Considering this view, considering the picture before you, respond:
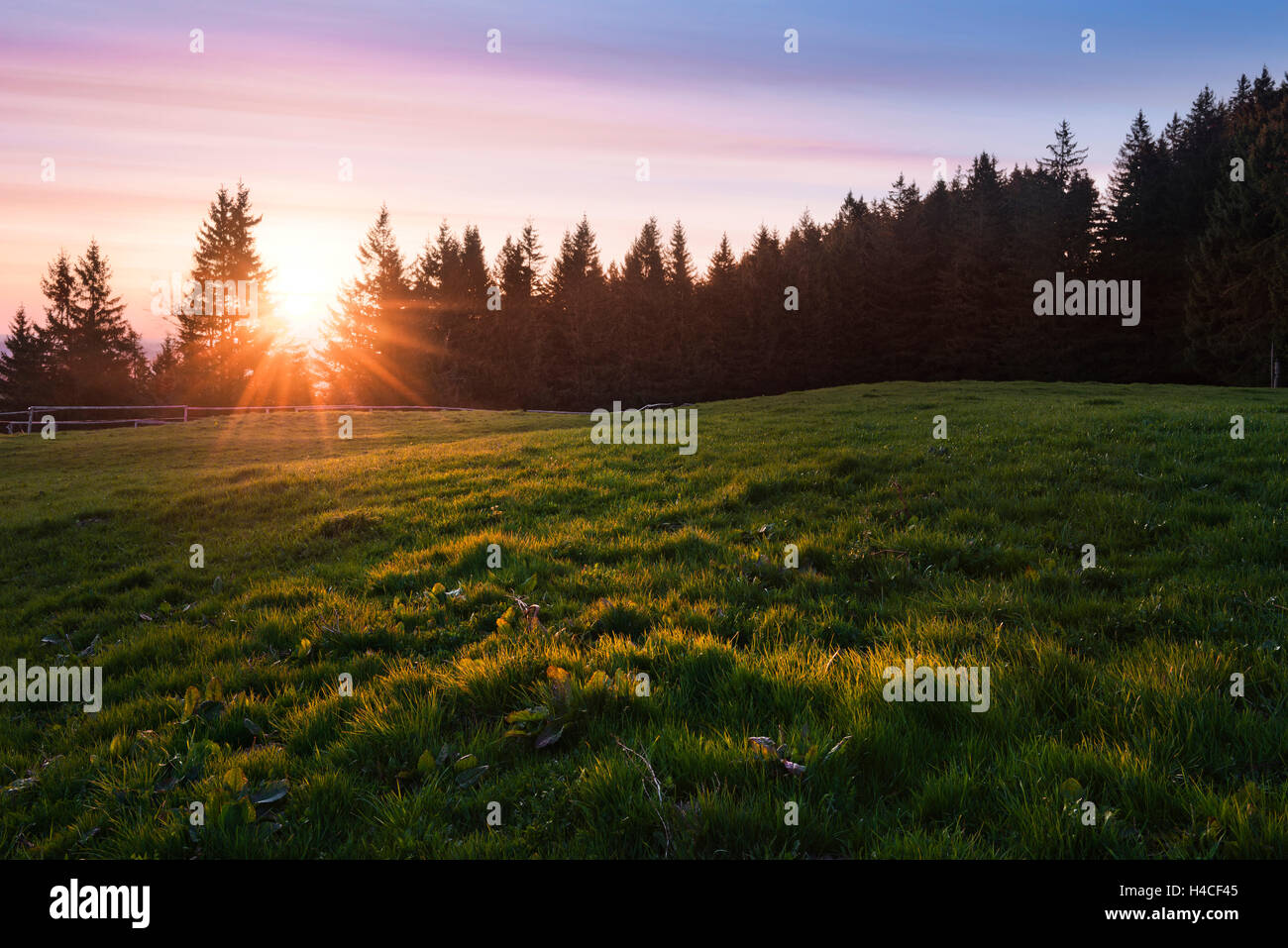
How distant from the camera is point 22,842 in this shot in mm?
3504

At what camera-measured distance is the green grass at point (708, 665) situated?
308cm

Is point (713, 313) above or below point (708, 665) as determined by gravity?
above

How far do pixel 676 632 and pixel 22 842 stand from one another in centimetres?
411

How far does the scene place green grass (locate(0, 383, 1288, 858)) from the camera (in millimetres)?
3076

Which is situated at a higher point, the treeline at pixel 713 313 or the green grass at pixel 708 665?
the treeline at pixel 713 313

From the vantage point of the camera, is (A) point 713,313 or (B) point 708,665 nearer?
(B) point 708,665

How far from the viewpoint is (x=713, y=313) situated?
2852 inches

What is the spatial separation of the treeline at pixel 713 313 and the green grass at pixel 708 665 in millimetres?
58462

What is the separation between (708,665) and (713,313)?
70.9 m

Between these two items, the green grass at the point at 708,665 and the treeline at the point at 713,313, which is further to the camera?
the treeline at the point at 713,313

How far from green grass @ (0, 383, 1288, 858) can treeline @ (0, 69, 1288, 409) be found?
58.5 metres
